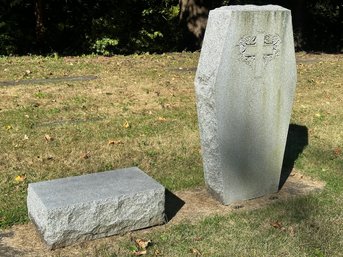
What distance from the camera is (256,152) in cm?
482

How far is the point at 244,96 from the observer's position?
179 inches

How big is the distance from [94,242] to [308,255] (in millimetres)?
1707

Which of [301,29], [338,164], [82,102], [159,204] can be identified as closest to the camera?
[159,204]

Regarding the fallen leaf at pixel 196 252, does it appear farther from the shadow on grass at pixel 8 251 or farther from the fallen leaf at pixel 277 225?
the shadow on grass at pixel 8 251

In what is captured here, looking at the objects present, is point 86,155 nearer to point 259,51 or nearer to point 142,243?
point 142,243

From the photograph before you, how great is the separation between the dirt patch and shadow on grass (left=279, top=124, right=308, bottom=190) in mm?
89

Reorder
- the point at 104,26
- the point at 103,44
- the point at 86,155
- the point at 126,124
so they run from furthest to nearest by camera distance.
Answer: the point at 104,26 < the point at 103,44 < the point at 126,124 < the point at 86,155

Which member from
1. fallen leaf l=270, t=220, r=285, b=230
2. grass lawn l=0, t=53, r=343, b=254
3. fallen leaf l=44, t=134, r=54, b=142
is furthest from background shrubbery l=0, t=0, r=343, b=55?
fallen leaf l=270, t=220, r=285, b=230

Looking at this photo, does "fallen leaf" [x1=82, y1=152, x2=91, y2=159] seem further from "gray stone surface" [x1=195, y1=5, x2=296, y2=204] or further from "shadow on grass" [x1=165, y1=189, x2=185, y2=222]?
"gray stone surface" [x1=195, y1=5, x2=296, y2=204]

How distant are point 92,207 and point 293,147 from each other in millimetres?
3446

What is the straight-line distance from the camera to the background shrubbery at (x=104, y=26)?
17594mm

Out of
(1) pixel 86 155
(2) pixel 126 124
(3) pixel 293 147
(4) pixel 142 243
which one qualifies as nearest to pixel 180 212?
(4) pixel 142 243

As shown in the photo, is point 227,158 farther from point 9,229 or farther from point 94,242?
point 9,229

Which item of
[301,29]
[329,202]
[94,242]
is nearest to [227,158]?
[329,202]
